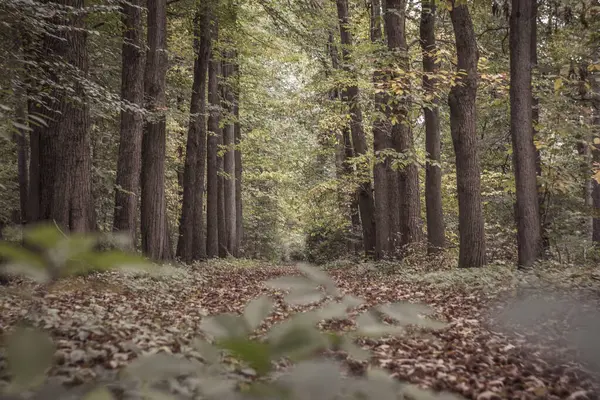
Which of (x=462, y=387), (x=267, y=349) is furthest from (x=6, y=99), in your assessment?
(x=267, y=349)

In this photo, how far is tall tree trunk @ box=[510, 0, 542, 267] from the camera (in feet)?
32.4

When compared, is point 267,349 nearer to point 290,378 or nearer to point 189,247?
point 290,378

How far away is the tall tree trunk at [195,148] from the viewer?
664 inches

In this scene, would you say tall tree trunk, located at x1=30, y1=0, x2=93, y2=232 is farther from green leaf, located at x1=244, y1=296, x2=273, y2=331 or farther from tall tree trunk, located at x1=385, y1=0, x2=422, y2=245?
tall tree trunk, located at x1=385, y1=0, x2=422, y2=245

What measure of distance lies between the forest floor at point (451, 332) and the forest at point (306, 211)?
0.11ft

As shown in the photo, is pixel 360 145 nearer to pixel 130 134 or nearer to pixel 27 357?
pixel 130 134

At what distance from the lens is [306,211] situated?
2903 centimetres

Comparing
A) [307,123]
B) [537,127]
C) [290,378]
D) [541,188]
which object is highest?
[307,123]

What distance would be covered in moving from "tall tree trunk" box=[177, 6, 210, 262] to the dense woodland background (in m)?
0.07

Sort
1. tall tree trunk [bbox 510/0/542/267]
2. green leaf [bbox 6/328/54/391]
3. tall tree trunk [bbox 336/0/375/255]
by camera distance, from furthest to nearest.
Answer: tall tree trunk [bbox 336/0/375/255]
tall tree trunk [bbox 510/0/542/267]
green leaf [bbox 6/328/54/391]

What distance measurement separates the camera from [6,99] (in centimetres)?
862

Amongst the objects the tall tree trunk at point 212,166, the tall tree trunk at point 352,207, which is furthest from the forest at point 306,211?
the tall tree trunk at point 352,207

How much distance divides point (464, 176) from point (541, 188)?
5.41ft

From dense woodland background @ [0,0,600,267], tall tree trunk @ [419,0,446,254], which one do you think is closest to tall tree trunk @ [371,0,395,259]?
dense woodland background @ [0,0,600,267]
